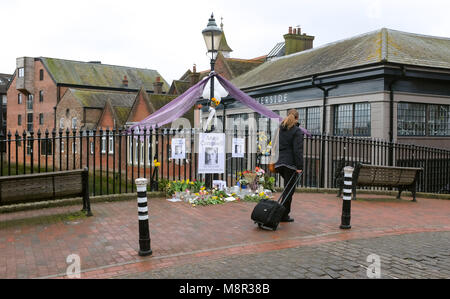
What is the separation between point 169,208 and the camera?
873 cm

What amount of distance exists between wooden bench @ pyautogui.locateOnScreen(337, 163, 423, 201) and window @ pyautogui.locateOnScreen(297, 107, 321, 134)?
760 centimetres

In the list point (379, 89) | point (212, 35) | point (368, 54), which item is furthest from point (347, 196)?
point (368, 54)

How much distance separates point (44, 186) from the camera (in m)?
7.30

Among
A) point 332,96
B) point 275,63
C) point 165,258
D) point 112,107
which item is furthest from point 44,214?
point 112,107

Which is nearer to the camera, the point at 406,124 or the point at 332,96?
the point at 406,124

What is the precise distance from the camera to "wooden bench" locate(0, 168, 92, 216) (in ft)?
22.8

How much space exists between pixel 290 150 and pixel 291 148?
0.04 metres

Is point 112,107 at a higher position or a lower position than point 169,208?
higher

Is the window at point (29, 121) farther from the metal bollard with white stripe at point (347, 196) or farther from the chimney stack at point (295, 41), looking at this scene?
the metal bollard with white stripe at point (347, 196)

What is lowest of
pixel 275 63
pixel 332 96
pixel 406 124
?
pixel 406 124

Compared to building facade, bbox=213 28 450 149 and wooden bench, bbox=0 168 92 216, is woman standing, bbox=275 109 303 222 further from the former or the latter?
building facade, bbox=213 28 450 149

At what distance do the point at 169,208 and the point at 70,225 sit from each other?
87.3 inches
